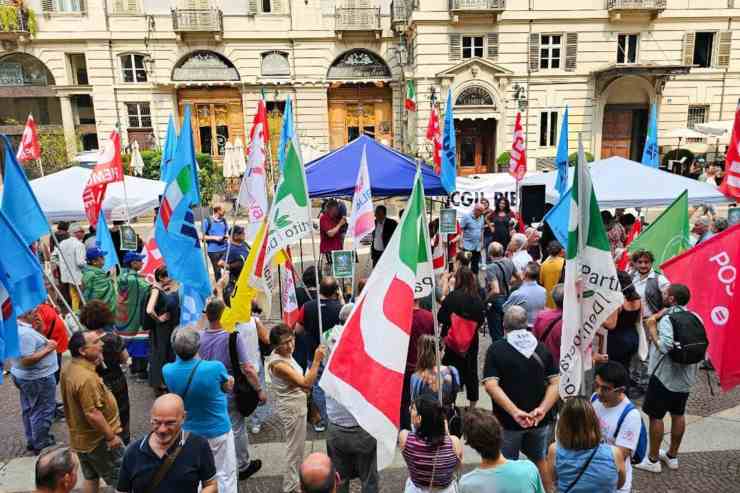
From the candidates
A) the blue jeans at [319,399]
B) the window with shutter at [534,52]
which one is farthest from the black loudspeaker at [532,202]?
the window with shutter at [534,52]

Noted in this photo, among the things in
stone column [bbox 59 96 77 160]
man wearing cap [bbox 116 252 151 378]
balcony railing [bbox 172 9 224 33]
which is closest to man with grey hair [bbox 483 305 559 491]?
man wearing cap [bbox 116 252 151 378]

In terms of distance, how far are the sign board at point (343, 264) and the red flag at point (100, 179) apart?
3.80 m

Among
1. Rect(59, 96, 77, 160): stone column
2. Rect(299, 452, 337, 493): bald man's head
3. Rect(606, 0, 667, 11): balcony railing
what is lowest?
Rect(299, 452, 337, 493): bald man's head

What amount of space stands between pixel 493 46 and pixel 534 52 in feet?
6.64

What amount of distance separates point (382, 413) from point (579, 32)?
27.8 metres

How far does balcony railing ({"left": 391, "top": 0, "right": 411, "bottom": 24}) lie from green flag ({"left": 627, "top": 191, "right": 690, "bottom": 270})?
23.7 m

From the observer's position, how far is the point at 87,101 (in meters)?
Result: 30.6

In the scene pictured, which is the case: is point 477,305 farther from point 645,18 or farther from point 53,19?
point 53,19

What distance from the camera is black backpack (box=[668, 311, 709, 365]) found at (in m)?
4.50

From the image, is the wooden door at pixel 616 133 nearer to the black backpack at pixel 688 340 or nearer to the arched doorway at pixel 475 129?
the arched doorway at pixel 475 129

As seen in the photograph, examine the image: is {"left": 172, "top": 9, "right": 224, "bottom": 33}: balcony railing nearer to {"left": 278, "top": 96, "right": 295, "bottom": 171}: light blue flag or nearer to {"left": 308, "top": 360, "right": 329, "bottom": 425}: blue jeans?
{"left": 278, "top": 96, "right": 295, "bottom": 171}: light blue flag

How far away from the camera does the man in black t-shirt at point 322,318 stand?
18.0 ft

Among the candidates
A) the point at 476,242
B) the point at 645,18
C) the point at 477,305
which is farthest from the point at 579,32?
the point at 477,305

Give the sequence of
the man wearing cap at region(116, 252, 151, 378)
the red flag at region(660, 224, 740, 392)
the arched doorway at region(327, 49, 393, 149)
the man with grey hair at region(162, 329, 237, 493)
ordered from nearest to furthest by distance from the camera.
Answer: the man with grey hair at region(162, 329, 237, 493), the red flag at region(660, 224, 740, 392), the man wearing cap at region(116, 252, 151, 378), the arched doorway at region(327, 49, 393, 149)
